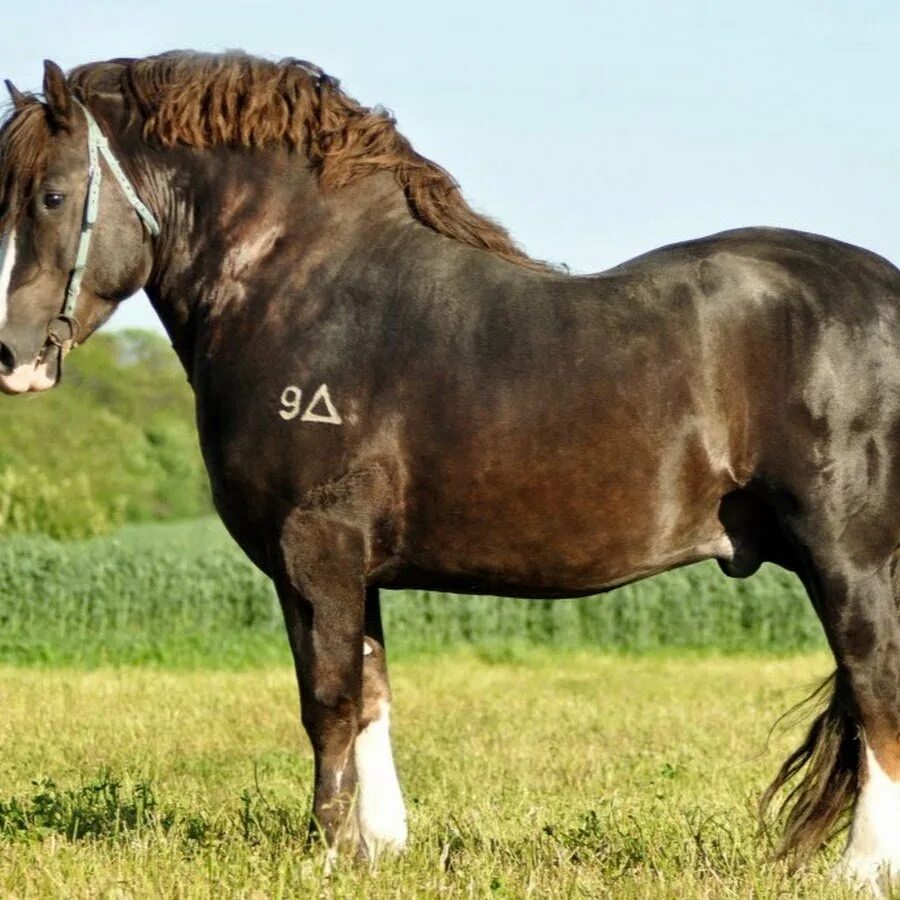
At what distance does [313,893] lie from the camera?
4.73m

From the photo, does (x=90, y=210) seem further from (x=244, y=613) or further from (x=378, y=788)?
(x=244, y=613)

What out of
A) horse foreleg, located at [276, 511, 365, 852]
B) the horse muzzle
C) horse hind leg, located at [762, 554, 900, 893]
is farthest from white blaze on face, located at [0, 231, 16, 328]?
horse hind leg, located at [762, 554, 900, 893]

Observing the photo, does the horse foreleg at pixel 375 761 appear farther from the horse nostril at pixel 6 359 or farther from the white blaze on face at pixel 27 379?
the horse nostril at pixel 6 359

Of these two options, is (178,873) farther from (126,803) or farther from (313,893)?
(126,803)

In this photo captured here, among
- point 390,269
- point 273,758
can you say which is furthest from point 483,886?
point 273,758

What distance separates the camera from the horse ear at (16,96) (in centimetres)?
518

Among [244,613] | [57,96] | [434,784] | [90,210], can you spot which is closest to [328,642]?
[90,210]

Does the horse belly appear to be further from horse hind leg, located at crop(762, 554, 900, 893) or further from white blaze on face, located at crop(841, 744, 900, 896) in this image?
white blaze on face, located at crop(841, 744, 900, 896)

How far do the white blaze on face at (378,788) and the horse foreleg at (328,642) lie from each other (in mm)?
140

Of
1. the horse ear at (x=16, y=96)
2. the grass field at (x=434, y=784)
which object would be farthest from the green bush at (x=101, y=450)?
the horse ear at (x=16, y=96)

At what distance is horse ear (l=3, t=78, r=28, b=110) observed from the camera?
5.18 meters

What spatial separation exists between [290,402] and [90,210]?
3.10 ft

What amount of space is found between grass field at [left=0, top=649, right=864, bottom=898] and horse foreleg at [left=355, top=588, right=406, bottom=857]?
0.45 feet

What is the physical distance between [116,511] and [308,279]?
3790cm
